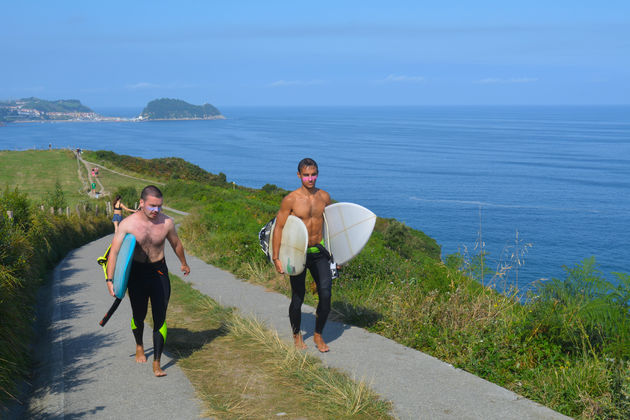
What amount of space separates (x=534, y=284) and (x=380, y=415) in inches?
136

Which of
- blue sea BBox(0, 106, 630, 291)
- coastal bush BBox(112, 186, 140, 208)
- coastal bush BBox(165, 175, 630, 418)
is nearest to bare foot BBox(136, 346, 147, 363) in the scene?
coastal bush BBox(165, 175, 630, 418)

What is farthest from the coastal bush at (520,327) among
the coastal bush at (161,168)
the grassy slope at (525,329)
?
the coastal bush at (161,168)

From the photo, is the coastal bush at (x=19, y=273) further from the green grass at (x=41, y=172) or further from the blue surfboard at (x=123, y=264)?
the green grass at (x=41, y=172)

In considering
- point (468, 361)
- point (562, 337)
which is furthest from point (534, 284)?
point (468, 361)

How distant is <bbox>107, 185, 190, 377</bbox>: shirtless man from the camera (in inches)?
206

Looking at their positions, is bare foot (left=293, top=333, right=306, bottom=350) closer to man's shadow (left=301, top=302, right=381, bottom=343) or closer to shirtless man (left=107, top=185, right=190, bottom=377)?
man's shadow (left=301, top=302, right=381, bottom=343)

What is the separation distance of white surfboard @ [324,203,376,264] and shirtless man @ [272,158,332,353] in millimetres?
230

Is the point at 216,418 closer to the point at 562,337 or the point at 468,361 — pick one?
the point at 468,361

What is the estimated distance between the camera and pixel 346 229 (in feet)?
20.7

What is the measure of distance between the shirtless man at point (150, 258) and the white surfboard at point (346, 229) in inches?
69.0

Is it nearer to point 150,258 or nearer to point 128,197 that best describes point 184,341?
point 150,258

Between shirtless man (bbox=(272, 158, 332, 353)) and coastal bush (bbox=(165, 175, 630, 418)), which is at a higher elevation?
shirtless man (bbox=(272, 158, 332, 353))

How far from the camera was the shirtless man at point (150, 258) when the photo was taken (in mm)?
5230

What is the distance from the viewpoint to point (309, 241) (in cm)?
598
